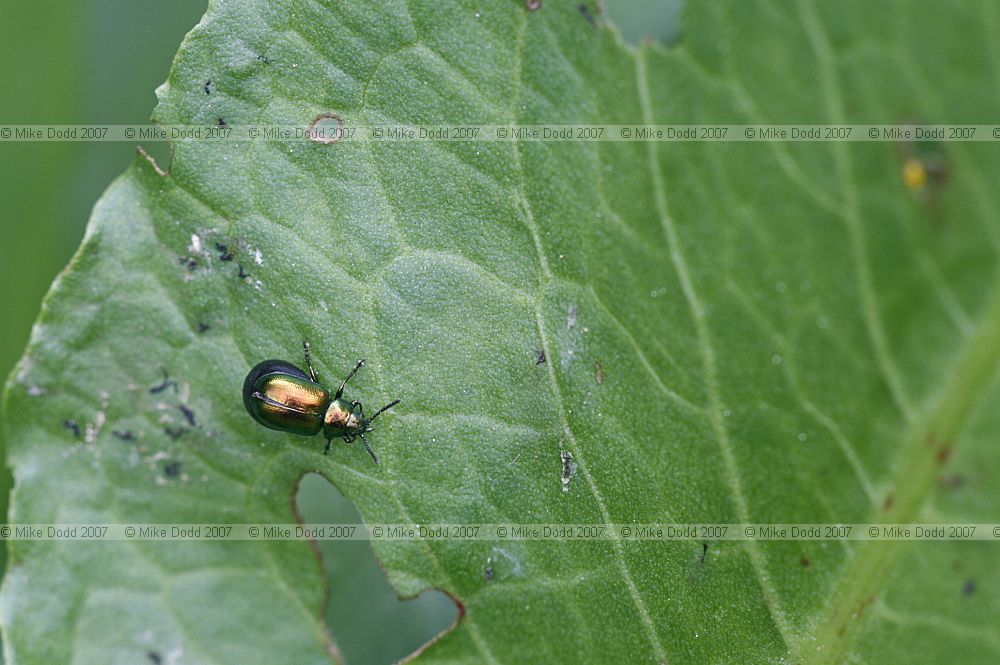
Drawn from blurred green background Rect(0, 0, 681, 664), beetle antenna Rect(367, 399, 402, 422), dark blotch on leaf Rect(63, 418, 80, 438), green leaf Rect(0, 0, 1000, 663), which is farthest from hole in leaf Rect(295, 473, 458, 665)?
blurred green background Rect(0, 0, 681, 664)

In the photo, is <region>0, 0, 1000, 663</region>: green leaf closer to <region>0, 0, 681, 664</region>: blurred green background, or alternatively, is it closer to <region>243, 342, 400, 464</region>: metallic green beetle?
<region>243, 342, 400, 464</region>: metallic green beetle

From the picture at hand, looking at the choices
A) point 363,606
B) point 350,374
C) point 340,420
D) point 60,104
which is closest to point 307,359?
point 350,374

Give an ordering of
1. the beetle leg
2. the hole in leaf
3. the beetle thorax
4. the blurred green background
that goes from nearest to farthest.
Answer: the beetle thorax, the beetle leg, the hole in leaf, the blurred green background

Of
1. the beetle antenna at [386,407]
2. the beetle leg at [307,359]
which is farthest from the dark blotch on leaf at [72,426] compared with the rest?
the beetle antenna at [386,407]

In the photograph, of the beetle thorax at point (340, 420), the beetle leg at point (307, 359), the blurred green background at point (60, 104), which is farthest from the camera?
the blurred green background at point (60, 104)

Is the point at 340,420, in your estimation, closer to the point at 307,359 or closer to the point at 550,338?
the point at 307,359

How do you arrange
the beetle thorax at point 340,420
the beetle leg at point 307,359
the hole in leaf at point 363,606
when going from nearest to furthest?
the beetle thorax at point 340,420 < the beetle leg at point 307,359 < the hole in leaf at point 363,606

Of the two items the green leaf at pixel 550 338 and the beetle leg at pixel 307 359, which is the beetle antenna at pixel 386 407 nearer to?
the green leaf at pixel 550 338
